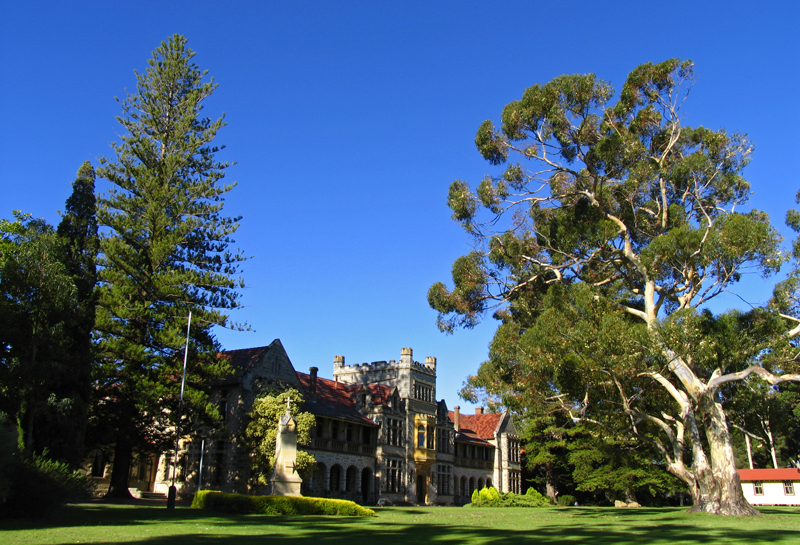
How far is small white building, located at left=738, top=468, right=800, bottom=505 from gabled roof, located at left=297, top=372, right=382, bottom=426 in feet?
119

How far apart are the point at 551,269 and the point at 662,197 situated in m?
6.24

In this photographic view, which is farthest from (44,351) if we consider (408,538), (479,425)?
(479,425)

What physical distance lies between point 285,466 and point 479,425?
42.8 meters

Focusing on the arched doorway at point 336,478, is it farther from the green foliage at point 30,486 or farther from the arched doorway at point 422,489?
the green foliage at point 30,486

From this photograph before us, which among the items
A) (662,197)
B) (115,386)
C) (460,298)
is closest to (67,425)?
(115,386)

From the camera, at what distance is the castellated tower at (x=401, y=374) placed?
160ft

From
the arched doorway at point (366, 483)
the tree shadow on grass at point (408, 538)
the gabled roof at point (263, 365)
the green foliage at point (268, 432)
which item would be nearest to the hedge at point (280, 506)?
the tree shadow on grass at point (408, 538)

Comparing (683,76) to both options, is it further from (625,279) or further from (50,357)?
(50,357)

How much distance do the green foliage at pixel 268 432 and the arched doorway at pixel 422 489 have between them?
18586 mm

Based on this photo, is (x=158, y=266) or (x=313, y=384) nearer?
(x=158, y=266)

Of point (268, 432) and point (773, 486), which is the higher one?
point (268, 432)

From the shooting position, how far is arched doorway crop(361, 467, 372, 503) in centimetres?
4334

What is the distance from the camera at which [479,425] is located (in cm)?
6319

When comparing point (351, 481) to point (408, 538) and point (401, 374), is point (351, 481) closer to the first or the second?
point (401, 374)
